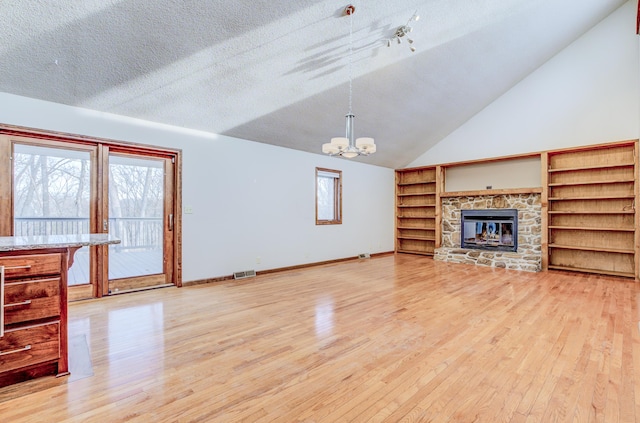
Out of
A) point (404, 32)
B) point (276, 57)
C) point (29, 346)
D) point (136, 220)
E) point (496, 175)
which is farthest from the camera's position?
point (496, 175)

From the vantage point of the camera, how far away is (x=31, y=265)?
6.55 ft

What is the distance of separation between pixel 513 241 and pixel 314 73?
5.19 metres

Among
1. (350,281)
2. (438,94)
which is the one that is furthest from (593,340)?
(438,94)

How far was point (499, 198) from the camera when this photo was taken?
645 centimetres

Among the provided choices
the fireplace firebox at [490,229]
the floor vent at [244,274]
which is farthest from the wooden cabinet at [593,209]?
the floor vent at [244,274]

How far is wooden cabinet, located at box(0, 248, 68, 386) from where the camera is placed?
1.92 meters

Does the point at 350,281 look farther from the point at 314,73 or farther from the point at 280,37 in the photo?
the point at 280,37

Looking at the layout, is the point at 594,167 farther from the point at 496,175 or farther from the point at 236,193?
the point at 236,193

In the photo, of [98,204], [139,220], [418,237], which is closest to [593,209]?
[418,237]

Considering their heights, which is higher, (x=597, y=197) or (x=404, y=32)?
(x=404, y=32)

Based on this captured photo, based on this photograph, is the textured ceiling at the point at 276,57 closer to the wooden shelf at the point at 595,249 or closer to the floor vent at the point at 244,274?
the floor vent at the point at 244,274

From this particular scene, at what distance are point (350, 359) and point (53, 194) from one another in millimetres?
3977

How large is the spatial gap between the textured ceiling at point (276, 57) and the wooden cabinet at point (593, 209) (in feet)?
6.90

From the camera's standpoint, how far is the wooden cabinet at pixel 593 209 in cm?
511
